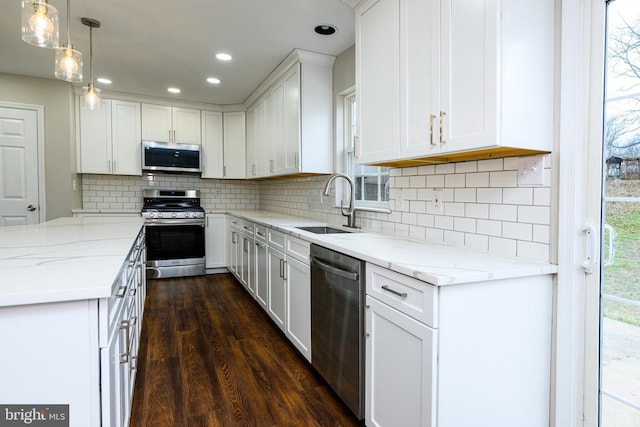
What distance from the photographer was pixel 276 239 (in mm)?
2943

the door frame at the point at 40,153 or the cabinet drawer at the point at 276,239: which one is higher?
the door frame at the point at 40,153

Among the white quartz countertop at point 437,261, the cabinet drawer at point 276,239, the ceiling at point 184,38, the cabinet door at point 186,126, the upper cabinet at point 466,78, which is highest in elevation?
the ceiling at point 184,38

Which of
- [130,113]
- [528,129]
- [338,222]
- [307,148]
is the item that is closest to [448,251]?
[528,129]

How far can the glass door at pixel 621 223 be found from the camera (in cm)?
131

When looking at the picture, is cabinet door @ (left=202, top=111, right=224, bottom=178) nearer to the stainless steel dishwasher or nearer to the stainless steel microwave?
the stainless steel microwave

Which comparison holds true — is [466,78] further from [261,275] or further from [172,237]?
[172,237]

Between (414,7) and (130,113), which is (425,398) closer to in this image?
(414,7)

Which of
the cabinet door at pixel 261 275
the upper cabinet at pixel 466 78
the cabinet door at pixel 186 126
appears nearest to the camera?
the upper cabinet at pixel 466 78

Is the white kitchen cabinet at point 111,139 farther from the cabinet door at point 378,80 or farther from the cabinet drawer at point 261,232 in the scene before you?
the cabinet door at point 378,80

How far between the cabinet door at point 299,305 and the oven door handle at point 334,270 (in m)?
0.15

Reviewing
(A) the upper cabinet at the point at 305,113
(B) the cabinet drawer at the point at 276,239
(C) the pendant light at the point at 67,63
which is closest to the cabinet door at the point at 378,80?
(B) the cabinet drawer at the point at 276,239

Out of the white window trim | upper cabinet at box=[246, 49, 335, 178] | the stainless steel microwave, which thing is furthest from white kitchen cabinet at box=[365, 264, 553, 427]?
the stainless steel microwave

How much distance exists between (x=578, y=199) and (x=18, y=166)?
211 inches

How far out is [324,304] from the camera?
6.89 feet
